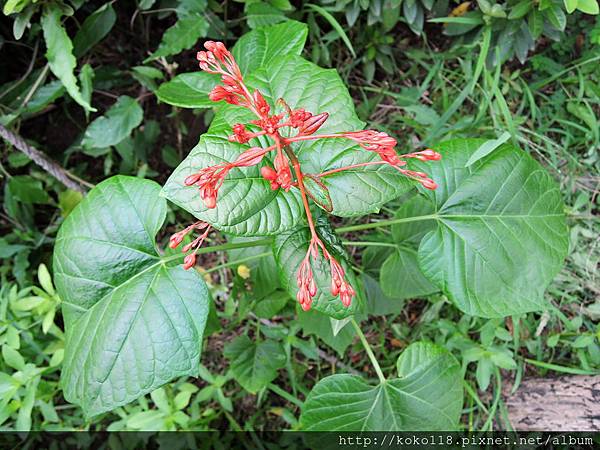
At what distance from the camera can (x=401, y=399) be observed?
1341 mm

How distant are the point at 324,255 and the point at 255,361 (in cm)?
86

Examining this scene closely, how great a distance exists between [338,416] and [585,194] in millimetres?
1156

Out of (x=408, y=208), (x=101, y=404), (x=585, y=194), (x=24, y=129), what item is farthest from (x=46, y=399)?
(x=585, y=194)

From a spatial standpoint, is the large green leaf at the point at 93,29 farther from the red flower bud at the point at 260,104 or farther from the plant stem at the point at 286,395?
the plant stem at the point at 286,395

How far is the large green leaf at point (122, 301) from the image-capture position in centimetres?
115

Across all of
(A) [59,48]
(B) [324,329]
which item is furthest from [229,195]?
(A) [59,48]

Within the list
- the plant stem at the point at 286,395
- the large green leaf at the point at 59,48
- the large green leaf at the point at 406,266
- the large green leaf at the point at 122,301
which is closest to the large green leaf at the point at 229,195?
the large green leaf at the point at 122,301

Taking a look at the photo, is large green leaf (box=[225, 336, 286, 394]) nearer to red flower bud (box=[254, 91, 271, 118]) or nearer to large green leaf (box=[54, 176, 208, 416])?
large green leaf (box=[54, 176, 208, 416])

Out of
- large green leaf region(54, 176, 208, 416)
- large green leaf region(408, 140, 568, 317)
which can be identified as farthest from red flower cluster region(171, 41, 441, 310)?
large green leaf region(408, 140, 568, 317)

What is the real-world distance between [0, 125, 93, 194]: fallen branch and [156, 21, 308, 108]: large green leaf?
0.54 m

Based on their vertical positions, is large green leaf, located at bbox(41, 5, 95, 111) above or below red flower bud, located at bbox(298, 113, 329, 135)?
below

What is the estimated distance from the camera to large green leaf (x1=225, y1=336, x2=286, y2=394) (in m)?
1.73

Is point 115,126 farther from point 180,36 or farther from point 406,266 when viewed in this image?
point 406,266

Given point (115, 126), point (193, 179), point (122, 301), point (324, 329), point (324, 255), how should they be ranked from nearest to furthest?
point (193, 179)
point (324, 255)
point (122, 301)
point (324, 329)
point (115, 126)
